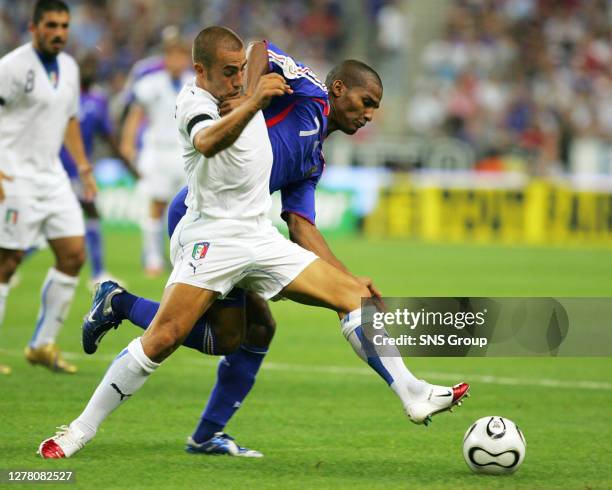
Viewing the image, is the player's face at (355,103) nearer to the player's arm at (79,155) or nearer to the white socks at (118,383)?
the white socks at (118,383)

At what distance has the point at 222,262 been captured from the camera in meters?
5.65

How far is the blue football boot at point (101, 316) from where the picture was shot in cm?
620

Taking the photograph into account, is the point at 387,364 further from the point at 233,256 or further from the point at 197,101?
the point at 197,101

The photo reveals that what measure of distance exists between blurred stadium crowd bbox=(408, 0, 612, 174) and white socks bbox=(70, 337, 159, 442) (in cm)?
1852

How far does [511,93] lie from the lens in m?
25.4

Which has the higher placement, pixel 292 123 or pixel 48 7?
pixel 48 7

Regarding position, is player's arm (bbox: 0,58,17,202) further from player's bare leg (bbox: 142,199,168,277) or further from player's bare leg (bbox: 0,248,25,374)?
player's bare leg (bbox: 142,199,168,277)

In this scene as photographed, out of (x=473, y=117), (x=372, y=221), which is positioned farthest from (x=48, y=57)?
(x=473, y=117)

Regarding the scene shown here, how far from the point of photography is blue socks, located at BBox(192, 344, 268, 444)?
620 cm

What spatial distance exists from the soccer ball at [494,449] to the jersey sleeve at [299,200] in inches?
57.0

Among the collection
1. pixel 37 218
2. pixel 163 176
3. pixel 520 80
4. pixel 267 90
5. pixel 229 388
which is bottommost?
pixel 229 388

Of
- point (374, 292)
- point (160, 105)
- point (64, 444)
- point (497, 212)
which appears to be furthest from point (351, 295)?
point (497, 212)

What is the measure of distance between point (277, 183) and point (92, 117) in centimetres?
693

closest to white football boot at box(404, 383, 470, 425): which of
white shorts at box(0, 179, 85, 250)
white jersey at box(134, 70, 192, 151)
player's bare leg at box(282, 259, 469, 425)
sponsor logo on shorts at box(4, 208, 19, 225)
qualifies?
player's bare leg at box(282, 259, 469, 425)
